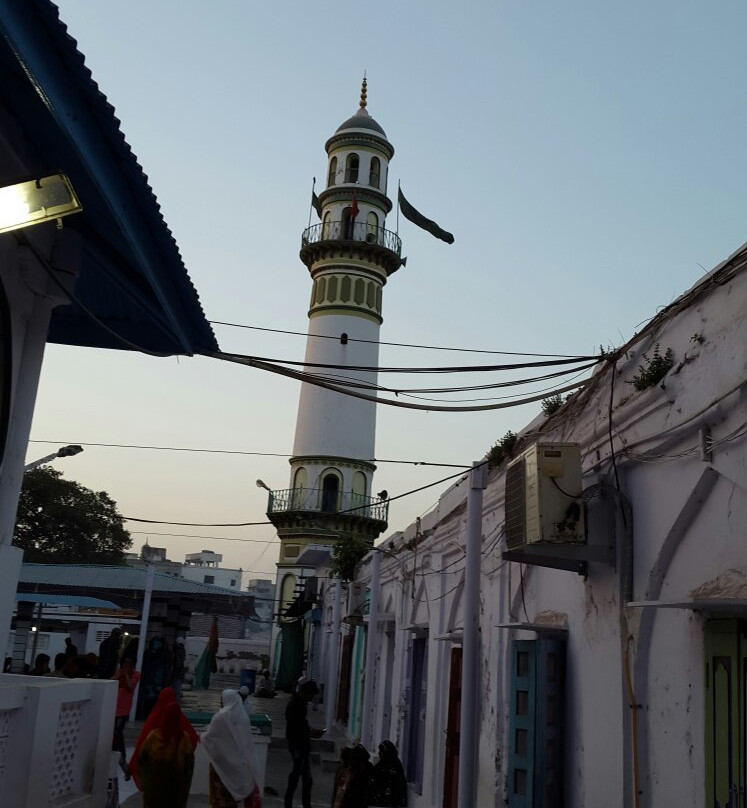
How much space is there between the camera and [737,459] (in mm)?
4375

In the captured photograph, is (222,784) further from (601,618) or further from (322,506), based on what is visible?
(322,506)

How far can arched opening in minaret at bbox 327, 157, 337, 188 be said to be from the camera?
33312 millimetres

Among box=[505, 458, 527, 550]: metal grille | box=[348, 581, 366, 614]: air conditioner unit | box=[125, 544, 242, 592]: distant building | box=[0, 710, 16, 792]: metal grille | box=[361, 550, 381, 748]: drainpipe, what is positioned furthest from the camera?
box=[125, 544, 242, 592]: distant building

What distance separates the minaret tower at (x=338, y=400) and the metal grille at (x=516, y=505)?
77.0 ft

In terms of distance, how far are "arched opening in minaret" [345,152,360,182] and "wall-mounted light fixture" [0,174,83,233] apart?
2966 centimetres

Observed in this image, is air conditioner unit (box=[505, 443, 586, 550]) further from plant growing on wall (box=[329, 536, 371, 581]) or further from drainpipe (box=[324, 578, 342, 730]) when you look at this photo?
plant growing on wall (box=[329, 536, 371, 581])

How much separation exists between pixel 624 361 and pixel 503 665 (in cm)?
324

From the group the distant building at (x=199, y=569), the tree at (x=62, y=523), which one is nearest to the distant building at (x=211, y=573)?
the distant building at (x=199, y=569)

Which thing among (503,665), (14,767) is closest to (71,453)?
(503,665)

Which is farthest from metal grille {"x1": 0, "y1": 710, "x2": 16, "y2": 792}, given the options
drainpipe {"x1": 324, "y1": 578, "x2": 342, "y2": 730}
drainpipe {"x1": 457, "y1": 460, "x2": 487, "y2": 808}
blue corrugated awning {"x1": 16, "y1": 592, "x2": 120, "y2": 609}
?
blue corrugated awning {"x1": 16, "y1": 592, "x2": 120, "y2": 609}

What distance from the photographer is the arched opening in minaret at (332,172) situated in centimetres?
3331

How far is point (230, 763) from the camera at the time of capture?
244 inches

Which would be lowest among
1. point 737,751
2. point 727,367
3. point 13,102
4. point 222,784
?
point 222,784

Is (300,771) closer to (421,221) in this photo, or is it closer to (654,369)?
(654,369)
